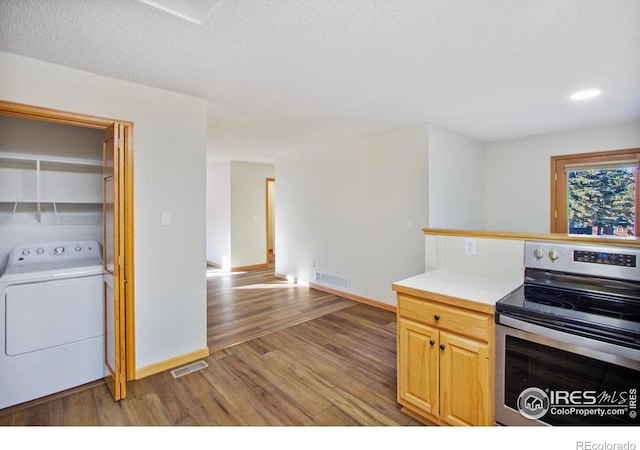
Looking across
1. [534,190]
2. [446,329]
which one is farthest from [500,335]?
[534,190]

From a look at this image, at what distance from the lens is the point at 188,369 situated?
104 inches

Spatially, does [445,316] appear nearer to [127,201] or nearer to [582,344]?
[582,344]

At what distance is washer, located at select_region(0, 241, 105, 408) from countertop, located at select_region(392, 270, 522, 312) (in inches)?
96.8

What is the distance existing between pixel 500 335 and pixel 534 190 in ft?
11.5

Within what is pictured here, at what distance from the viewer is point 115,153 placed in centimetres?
222

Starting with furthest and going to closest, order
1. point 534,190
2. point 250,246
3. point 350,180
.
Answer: point 250,246
point 350,180
point 534,190

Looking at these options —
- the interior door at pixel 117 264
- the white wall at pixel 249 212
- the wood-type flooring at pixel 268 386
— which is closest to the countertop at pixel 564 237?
the wood-type flooring at pixel 268 386

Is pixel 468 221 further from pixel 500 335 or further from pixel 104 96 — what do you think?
pixel 104 96

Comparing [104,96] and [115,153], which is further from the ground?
[104,96]

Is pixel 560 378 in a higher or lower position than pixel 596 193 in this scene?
lower

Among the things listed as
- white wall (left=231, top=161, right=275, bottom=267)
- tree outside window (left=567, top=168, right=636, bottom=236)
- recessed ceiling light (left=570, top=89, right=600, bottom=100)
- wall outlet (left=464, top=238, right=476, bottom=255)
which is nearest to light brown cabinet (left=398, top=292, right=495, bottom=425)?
wall outlet (left=464, top=238, right=476, bottom=255)

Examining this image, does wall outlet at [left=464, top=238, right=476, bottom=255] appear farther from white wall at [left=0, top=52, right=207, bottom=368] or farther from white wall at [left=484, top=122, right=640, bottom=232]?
white wall at [left=484, top=122, right=640, bottom=232]

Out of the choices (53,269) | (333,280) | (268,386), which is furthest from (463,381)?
(333,280)

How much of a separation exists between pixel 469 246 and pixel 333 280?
2815 millimetres
